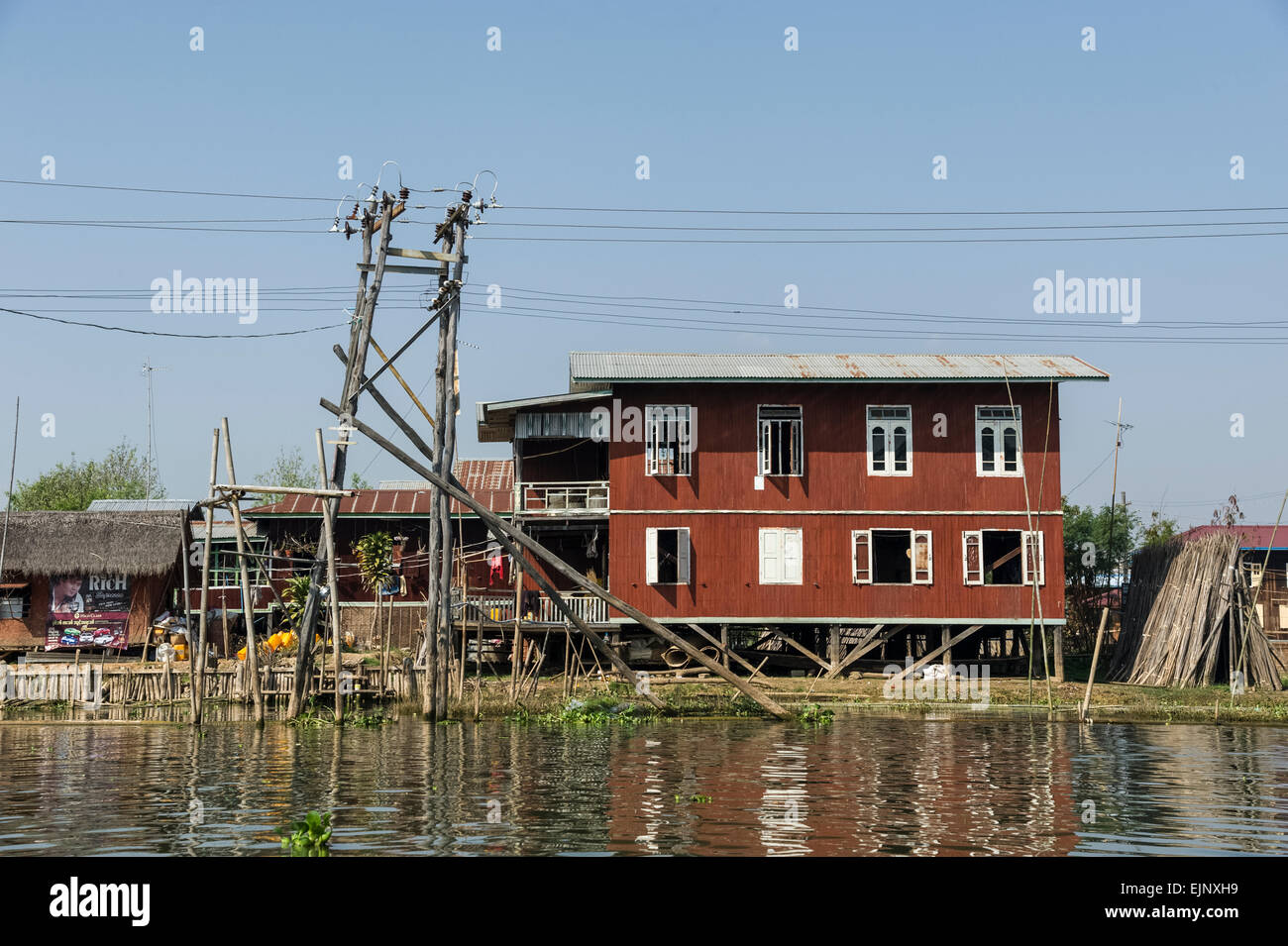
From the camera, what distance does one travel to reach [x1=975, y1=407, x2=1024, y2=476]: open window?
3516cm

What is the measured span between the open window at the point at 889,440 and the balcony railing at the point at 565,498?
315 inches

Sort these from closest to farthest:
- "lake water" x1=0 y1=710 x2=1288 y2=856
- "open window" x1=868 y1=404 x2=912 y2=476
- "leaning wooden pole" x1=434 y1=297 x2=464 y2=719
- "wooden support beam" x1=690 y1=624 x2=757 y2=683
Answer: "lake water" x1=0 y1=710 x2=1288 y2=856 → "leaning wooden pole" x1=434 y1=297 x2=464 y2=719 → "wooden support beam" x1=690 y1=624 x2=757 y2=683 → "open window" x1=868 y1=404 x2=912 y2=476

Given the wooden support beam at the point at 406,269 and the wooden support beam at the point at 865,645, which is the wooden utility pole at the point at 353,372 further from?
the wooden support beam at the point at 865,645

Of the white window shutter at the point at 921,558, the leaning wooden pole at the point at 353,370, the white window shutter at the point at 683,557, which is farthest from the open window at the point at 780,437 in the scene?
the leaning wooden pole at the point at 353,370

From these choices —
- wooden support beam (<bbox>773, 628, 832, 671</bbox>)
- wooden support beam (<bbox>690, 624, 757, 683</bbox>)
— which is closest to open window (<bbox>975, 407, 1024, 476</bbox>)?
wooden support beam (<bbox>773, 628, 832, 671</bbox>)

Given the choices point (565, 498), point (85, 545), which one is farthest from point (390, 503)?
point (85, 545)

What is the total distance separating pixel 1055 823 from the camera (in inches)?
586

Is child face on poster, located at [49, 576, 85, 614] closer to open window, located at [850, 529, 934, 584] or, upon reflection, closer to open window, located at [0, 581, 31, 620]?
open window, located at [0, 581, 31, 620]

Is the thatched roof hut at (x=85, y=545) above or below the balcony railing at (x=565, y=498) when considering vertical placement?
below

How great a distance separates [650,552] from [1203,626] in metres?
15.5

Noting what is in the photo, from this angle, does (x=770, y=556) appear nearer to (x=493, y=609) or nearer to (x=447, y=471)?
(x=493, y=609)

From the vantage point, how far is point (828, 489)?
35.3m

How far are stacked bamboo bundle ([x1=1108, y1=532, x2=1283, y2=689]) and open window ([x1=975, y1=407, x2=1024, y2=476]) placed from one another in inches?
208

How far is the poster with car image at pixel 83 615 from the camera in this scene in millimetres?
37844
